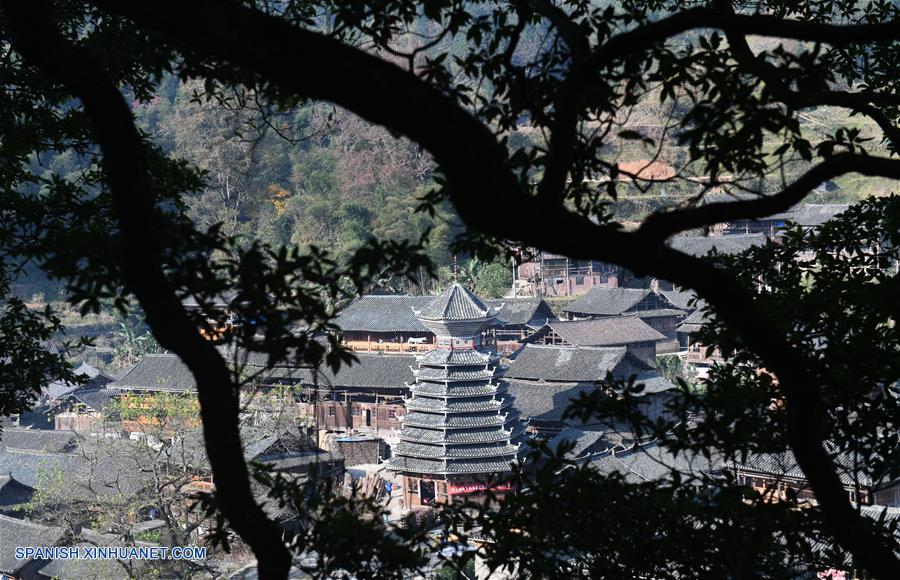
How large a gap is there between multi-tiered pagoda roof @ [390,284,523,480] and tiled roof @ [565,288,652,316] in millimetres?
16733

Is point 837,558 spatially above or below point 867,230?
below

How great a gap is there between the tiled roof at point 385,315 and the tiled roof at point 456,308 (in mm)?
9137

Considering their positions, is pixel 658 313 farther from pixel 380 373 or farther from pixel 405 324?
pixel 380 373

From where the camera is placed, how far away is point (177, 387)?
38406 millimetres

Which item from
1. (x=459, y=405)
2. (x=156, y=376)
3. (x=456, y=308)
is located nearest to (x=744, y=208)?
(x=459, y=405)

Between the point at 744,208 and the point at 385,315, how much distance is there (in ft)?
128

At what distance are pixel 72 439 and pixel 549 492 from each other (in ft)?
116

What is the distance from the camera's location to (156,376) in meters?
39.9

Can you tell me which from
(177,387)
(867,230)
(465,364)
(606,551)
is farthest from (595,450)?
(606,551)

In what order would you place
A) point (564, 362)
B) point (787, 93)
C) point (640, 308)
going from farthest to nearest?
point (640, 308) → point (564, 362) → point (787, 93)

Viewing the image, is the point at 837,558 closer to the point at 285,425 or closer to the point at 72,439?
the point at 285,425

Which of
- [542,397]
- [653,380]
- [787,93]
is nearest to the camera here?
[787,93]

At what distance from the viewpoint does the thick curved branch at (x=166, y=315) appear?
116 inches

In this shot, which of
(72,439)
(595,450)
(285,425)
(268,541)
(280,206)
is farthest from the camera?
(280,206)
